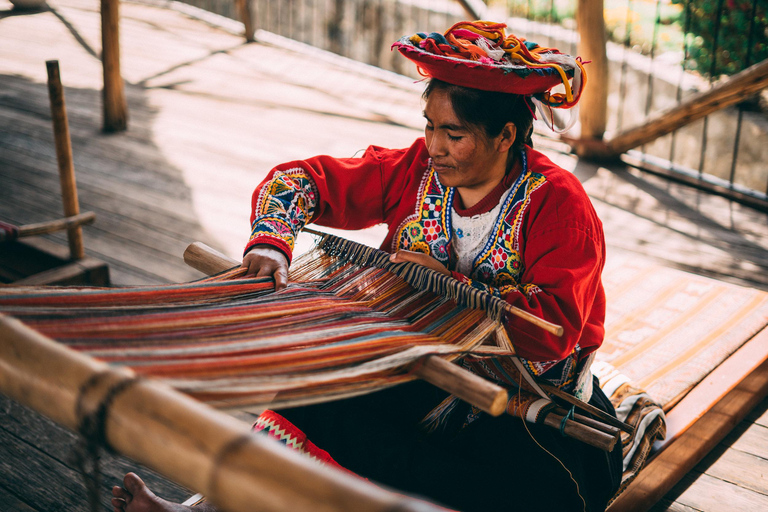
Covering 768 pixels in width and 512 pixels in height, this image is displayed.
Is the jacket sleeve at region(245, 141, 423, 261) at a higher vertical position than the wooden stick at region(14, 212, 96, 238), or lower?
higher

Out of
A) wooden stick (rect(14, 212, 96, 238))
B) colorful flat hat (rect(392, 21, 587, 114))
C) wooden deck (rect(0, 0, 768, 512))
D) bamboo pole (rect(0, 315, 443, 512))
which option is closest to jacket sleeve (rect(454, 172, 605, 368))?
colorful flat hat (rect(392, 21, 587, 114))

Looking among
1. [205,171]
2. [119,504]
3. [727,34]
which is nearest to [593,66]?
[727,34]

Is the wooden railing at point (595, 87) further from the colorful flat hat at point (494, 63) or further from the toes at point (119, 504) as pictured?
the toes at point (119, 504)

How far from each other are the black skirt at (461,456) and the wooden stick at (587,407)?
74 millimetres

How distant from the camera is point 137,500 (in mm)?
1490

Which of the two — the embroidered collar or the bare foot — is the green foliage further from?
the bare foot

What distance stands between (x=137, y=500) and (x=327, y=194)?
83cm

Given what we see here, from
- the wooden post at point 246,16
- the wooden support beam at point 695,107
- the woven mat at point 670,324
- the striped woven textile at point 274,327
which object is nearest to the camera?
the striped woven textile at point 274,327

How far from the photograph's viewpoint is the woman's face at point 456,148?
4.74ft

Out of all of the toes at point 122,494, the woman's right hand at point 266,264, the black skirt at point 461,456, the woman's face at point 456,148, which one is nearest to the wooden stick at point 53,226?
the toes at point 122,494

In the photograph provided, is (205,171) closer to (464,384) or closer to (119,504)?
(119,504)

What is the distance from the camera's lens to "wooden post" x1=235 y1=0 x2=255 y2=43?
6781 millimetres

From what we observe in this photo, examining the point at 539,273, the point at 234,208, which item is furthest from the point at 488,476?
the point at 234,208

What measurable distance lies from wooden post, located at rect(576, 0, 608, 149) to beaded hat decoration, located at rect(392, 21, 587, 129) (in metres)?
2.87
